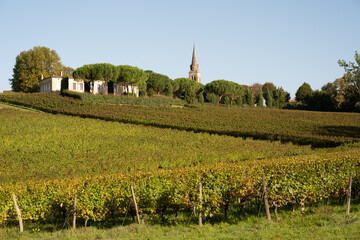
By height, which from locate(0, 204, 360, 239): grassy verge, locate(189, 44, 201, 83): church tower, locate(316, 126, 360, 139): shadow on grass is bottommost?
locate(0, 204, 360, 239): grassy verge

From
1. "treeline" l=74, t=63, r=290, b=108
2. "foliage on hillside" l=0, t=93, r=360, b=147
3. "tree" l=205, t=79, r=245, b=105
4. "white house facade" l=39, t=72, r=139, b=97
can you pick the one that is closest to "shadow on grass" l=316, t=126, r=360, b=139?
"foliage on hillside" l=0, t=93, r=360, b=147

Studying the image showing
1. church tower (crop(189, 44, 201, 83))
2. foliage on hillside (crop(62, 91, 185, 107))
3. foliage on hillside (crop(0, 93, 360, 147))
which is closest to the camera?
foliage on hillside (crop(0, 93, 360, 147))

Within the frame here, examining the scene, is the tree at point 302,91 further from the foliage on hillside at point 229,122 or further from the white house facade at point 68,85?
the white house facade at point 68,85

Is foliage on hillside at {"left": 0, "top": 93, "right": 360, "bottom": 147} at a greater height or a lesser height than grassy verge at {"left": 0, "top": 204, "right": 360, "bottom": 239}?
greater

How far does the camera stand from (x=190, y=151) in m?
31.0

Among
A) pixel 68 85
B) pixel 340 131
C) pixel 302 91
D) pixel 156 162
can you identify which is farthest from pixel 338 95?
pixel 302 91

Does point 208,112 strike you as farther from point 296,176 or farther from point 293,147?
point 296,176

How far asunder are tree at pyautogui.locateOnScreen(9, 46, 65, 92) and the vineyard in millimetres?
29955

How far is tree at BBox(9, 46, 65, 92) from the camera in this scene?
92.4 metres

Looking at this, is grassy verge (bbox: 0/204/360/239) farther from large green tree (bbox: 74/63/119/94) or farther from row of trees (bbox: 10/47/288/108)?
row of trees (bbox: 10/47/288/108)

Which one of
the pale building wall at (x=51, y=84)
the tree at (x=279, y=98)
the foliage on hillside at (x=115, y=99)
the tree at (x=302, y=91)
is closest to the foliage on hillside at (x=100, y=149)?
the foliage on hillside at (x=115, y=99)

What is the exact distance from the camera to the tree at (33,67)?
3637 inches

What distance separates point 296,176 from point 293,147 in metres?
21.5

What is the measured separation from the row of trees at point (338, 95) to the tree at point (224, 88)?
2215 cm
